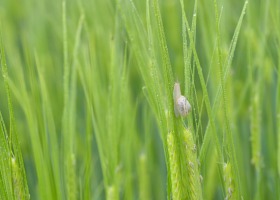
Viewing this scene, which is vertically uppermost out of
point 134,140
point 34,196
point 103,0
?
point 103,0

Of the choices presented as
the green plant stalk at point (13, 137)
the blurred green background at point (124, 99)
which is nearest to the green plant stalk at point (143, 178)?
the blurred green background at point (124, 99)

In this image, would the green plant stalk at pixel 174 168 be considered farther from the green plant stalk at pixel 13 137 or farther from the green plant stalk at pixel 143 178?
the green plant stalk at pixel 143 178

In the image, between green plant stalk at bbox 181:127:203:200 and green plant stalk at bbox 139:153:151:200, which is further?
green plant stalk at bbox 139:153:151:200

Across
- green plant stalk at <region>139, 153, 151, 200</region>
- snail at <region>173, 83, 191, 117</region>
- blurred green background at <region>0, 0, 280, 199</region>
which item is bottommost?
green plant stalk at <region>139, 153, 151, 200</region>

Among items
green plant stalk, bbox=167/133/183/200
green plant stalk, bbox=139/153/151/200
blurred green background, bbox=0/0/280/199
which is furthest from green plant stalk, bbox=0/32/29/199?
green plant stalk, bbox=139/153/151/200

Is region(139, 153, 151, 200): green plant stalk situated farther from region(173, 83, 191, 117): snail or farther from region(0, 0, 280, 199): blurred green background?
region(173, 83, 191, 117): snail

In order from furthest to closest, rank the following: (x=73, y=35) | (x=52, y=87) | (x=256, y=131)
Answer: (x=52, y=87), (x=73, y=35), (x=256, y=131)

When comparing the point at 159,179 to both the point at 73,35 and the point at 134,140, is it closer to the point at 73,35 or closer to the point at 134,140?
the point at 134,140

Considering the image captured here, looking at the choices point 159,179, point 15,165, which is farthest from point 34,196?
point 15,165

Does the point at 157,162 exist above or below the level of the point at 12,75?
below

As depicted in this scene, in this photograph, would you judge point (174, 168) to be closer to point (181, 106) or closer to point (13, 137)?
point (181, 106)

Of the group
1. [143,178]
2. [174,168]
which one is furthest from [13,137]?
[143,178]
